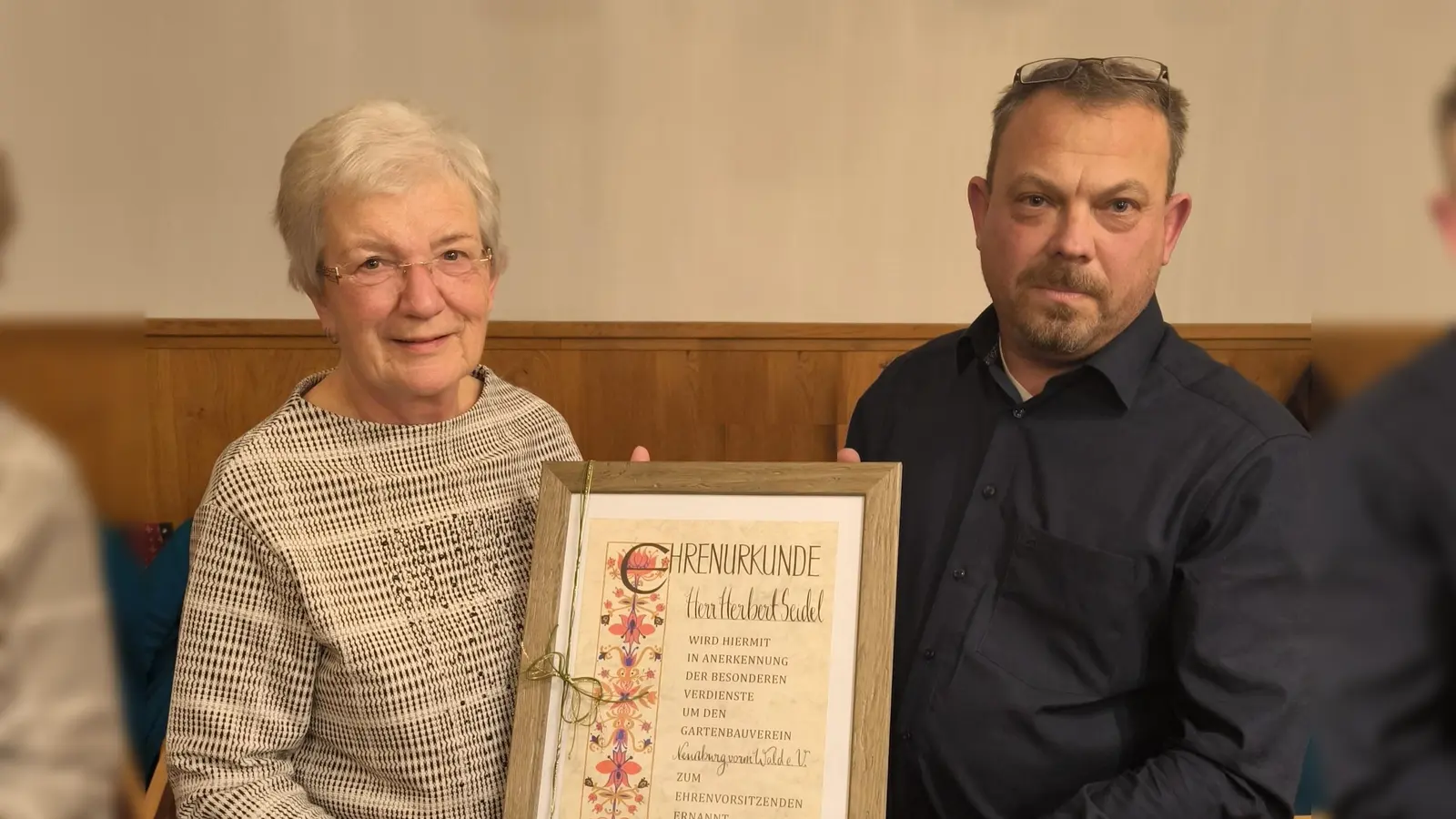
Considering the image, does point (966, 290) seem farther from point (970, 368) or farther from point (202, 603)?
point (202, 603)

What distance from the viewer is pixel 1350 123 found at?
462mm

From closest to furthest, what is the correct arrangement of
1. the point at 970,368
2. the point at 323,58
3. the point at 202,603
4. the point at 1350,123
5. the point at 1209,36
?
the point at 1350,123 → the point at 202,603 → the point at 970,368 → the point at 1209,36 → the point at 323,58

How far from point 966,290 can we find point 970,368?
1.58 metres

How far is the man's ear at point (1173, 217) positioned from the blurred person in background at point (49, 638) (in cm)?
127

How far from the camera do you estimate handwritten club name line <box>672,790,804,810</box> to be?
3.88 ft

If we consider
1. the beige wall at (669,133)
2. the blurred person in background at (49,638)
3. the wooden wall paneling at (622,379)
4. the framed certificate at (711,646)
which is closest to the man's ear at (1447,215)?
the blurred person in background at (49,638)

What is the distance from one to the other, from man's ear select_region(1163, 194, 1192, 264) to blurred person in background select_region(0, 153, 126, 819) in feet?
4.18

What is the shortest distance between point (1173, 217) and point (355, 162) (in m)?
0.99

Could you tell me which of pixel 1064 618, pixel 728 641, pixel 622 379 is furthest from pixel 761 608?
pixel 622 379

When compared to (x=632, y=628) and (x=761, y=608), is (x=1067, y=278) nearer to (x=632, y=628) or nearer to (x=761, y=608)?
(x=761, y=608)

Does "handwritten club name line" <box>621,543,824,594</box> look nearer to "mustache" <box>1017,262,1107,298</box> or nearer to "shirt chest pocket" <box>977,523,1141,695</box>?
"shirt chest pocket" <box>977,523,1141,695</box>

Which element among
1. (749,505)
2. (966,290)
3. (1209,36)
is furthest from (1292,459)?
(966,290)

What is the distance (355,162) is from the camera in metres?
1.31

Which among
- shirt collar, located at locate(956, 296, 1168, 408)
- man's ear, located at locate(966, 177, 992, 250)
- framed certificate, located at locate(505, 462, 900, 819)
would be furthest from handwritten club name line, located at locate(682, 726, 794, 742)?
man's ear, located at locate(966, 177, 992, 250)
